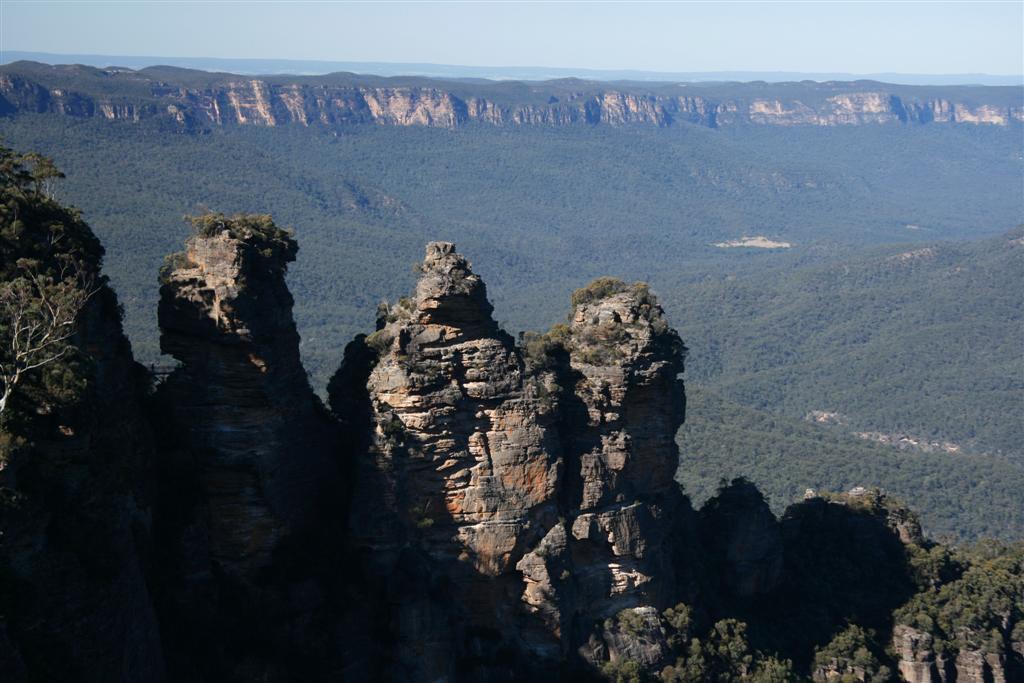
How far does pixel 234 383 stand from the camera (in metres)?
23.8

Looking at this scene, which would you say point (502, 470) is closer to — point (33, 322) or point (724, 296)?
point (33, 322)

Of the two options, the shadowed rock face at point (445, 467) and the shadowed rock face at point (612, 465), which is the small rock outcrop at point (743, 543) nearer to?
the shadowed rock face at point (612, 465)

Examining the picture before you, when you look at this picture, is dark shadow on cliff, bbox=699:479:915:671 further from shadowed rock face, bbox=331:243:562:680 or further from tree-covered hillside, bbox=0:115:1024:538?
tree-covered hillside, bbox=0:115:1024:538

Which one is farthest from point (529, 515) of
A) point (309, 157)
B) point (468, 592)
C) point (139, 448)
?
point (309, 157)

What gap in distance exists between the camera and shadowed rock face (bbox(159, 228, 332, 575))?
926 inches

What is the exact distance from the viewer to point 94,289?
21812 mm

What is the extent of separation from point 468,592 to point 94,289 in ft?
34.2

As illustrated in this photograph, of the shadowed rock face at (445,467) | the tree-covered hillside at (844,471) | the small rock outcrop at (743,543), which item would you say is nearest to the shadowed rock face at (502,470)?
the shadowed rock face at (445,467)

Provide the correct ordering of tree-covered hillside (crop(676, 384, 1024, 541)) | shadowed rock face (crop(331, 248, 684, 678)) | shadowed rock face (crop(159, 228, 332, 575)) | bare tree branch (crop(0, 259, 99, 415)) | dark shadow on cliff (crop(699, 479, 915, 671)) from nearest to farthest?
1. bare tree branch (crop(0, 259, 99, 415))
2. shadowed rock face (crop(159, 228, 332, 575))
3. shadowed rock face (crop(331, 248, 684, 678))
4. dark shadow on cliff (crop(699, 479, 915, 671))
5. tree-covered hillside (crop(676, 384, 1024, 541))

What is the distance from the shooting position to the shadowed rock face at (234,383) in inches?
926

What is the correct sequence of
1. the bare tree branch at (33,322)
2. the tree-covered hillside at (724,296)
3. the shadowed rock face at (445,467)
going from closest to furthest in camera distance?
1. the bare tree branch at (33,322)
2. the shadowed rock face at (445,467)
3. the tree-covered hillside at (724,296)

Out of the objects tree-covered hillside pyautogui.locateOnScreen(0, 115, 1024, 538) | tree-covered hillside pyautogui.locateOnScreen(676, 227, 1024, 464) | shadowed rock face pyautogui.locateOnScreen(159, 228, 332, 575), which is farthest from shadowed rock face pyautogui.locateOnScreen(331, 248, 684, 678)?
tree-covered hillside pyautogui.locateOnScreen(676, 227, 1024, 464)

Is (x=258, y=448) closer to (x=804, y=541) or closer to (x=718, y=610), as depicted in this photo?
(x=718, y=610)

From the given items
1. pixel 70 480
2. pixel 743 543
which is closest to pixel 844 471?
pixel 743 543
